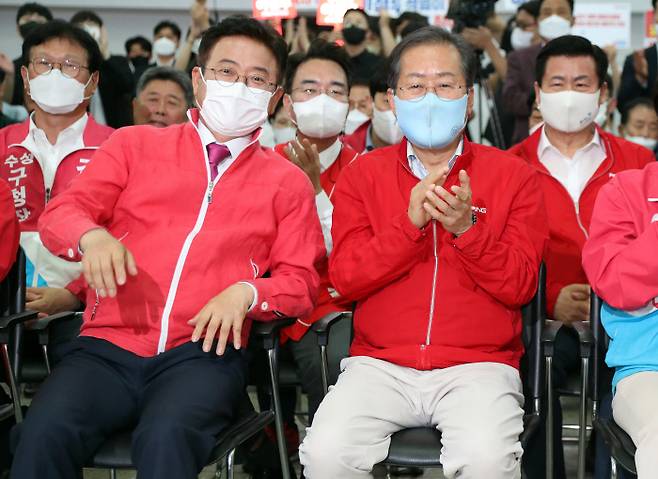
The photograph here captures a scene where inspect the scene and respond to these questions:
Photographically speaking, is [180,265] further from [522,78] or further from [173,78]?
[522,78]

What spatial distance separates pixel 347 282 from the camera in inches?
96.0

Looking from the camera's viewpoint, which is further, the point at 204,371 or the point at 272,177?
the point at 272,177

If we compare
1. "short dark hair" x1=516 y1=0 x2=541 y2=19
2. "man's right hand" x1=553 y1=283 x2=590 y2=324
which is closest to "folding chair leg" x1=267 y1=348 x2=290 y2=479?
"man's right hand" x1=553 y1=283 x2=590 y2=324

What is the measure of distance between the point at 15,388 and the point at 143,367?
1.53 feet

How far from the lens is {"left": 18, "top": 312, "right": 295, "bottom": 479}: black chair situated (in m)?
2.12

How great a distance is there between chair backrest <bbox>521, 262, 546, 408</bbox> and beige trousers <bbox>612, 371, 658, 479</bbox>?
25 cm

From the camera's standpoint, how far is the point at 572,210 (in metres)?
3.12

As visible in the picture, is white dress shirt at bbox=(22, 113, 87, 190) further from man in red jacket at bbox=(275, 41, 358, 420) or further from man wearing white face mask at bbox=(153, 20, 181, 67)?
man wearing white face mask at bbox=(153, 20, 181, 67)

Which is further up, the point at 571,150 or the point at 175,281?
the point at 571,150

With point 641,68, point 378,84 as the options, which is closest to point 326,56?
point 378,84

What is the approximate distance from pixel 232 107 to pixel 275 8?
4671 millimetres

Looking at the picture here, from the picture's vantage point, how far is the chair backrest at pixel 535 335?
2.43m

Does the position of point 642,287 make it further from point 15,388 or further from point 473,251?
point 15,388

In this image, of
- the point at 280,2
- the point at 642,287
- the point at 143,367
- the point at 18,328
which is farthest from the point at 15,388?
the point at 280,2
